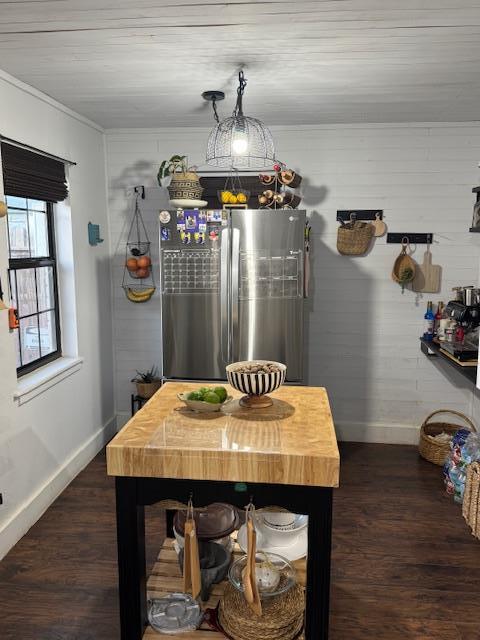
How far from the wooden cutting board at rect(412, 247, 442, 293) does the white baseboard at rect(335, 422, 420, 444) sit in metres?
1.15

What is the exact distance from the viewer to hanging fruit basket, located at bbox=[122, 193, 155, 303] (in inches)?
167

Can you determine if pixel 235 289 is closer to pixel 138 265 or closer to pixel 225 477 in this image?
pixel 138 265

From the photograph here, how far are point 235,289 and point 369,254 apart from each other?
124cm

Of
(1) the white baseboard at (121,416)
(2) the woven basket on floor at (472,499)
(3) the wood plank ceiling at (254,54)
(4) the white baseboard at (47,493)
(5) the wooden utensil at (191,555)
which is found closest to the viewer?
(5) the wooden utensil at (191,555)

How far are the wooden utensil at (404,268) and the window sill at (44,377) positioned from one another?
248cm

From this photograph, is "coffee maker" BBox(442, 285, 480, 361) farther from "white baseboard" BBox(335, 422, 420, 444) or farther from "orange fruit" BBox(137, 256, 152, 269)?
"orange fruit" BBox(137, 256, 152, 269)

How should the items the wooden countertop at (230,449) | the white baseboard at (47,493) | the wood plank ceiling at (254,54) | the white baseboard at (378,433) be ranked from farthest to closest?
the white baseboard at (378,433)
the white baseboard at (47,493)
the wood plank ceiling at (254,54)
the wooden countertop at (230,449)

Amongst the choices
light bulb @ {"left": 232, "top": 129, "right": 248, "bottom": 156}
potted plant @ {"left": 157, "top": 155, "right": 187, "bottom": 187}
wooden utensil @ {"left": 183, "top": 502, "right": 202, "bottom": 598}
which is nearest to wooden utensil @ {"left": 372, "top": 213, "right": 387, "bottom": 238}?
potted plant @ {"left": 157, "top": 155, "right": 187, "bottom": 187}

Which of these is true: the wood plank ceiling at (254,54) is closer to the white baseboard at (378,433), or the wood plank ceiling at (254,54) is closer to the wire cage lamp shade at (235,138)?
the wire cage lamp shade at (235,138)

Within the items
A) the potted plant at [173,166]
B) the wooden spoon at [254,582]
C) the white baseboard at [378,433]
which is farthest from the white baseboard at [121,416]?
the wooden spoon at [254,582]

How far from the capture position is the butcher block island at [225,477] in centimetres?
166

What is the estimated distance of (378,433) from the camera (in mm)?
4363

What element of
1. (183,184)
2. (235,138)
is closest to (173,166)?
(183,184)

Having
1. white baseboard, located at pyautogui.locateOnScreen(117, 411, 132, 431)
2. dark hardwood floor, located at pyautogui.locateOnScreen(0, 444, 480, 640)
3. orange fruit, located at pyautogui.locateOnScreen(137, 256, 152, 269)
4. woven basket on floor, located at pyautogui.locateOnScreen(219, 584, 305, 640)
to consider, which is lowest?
dark hardwood floor, located at pyautogui.locateOnScreen(0, 444, 480, 640)
